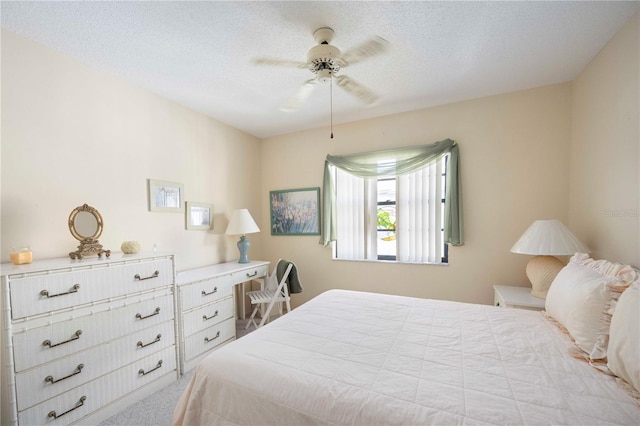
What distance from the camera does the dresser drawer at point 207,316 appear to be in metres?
2.30

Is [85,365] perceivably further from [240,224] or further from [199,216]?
[240,224]

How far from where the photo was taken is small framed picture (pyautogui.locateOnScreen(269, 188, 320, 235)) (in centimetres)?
363

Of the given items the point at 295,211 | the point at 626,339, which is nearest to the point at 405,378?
the point at 626,339

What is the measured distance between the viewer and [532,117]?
2.57 metres

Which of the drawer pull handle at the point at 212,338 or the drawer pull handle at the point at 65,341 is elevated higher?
the drawer pull handle at the point at 65,341

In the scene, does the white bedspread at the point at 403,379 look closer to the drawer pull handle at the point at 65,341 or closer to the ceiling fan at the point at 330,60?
the drawer pull handle at the point at 65,341

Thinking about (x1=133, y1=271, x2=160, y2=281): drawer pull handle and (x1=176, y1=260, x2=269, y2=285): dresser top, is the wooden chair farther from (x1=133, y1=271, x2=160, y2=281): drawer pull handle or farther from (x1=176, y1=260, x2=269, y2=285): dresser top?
(x1=133, y1=271, x2=160, y2=281): drawer pull handle

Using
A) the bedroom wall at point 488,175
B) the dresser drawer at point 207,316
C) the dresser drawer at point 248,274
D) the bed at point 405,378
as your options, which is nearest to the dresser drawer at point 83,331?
the dresser drawer at point 207,316

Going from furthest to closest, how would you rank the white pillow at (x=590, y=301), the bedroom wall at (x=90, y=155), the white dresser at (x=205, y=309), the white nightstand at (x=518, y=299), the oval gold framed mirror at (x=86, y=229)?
the white dresser at (x=205, y=309)
the white nightstand at (x=518, y=299)
the oval gold framed mirror at (x=86, y=229)
the bedroom wall at (x=90, y=155)
the white pillow at (x=590, y=301)

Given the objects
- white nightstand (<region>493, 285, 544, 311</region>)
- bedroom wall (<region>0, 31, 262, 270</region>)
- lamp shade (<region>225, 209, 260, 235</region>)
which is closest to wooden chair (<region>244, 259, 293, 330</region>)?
lamp shade (<region>225, 209, 260, 235</region>)

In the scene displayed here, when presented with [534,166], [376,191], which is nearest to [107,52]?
[376,191]

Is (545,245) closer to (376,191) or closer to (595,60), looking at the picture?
(595,60)

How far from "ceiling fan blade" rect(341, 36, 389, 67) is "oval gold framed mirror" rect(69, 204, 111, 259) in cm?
209

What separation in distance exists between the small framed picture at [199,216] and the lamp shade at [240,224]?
242 millimetres
